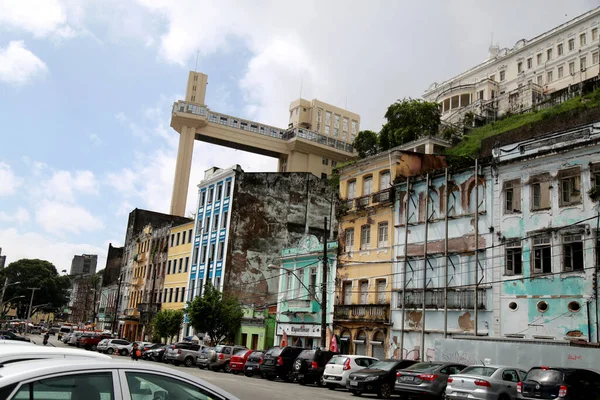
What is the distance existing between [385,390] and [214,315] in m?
26.3

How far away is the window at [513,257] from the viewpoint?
2907cm

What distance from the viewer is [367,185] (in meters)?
41.0

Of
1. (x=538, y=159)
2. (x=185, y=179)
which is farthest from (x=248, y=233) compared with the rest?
(x=185, y=179)

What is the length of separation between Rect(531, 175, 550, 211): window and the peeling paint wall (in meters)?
28.1

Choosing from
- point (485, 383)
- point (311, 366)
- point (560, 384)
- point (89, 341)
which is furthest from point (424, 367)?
point (89, 341)

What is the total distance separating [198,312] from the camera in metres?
46.2

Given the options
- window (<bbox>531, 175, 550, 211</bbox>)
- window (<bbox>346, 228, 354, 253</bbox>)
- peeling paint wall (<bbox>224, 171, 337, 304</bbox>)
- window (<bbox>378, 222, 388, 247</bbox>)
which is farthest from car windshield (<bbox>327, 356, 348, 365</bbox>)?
peeling paint wall (<bbox>224, 171, 337, 304</bbox>)

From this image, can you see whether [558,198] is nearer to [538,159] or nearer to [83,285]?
[538,159]

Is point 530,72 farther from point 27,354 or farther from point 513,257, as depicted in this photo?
point 27,354

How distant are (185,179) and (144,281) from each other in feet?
103

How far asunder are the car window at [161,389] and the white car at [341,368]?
67.2ft

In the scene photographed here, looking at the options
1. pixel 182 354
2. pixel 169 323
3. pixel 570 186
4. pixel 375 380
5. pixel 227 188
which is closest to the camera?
pixel 375 380

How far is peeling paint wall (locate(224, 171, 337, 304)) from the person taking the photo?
2211 inches

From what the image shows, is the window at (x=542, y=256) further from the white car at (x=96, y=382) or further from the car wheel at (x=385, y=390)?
the white car at (x=96, y=382)
